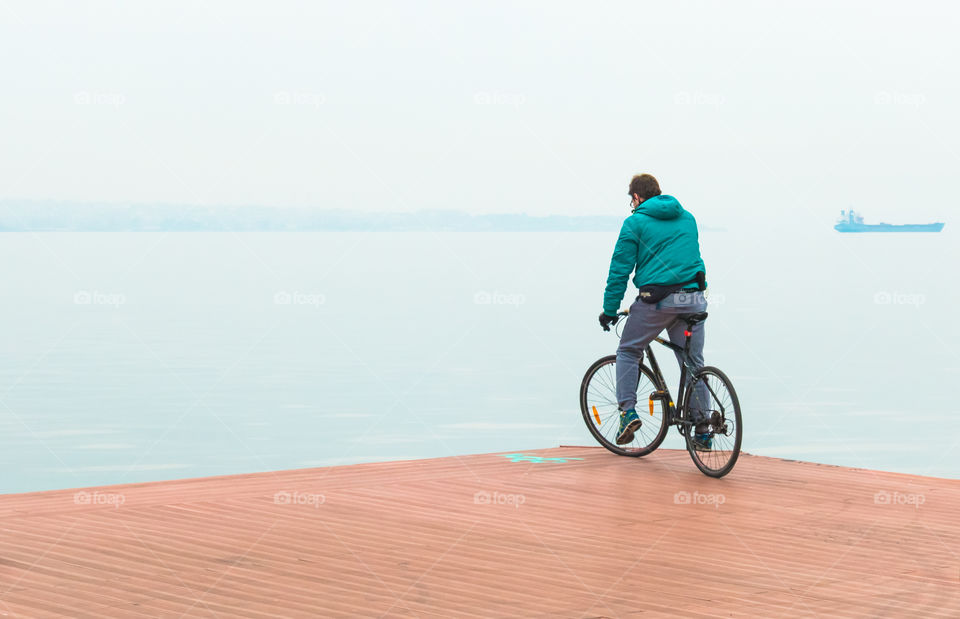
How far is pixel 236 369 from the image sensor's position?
23516mm

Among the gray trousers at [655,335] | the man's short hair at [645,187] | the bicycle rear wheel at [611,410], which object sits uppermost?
the man's short hair at [645,187]

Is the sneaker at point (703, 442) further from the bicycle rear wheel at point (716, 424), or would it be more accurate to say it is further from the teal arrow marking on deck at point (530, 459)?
the teal arrow marking on deck at point (530, 459)

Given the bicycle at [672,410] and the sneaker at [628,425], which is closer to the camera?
the bicycle at [672,410]

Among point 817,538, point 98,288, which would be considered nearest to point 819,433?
point 817,538

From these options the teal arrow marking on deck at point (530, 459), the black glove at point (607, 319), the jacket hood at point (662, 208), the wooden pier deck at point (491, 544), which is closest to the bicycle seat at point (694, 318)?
the black glove at point (607, 319)

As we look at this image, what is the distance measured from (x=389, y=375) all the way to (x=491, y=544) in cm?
1672

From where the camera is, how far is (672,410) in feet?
24.5

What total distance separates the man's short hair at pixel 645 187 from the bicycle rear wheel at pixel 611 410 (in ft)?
3.98

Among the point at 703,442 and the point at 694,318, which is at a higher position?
Result: the point at 694,318

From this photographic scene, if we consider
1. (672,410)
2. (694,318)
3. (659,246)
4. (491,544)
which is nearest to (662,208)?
(659,246)

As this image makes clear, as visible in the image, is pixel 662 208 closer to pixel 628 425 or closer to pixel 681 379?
pixel 681 379

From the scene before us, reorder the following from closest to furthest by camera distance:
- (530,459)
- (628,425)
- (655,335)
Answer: (655,335), (628,425), (530,459)

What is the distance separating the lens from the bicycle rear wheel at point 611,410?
25.4 feet

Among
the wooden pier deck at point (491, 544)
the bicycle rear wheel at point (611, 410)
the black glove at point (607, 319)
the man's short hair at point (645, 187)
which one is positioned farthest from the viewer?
the bicycle rear wheel at point (611, 410)
